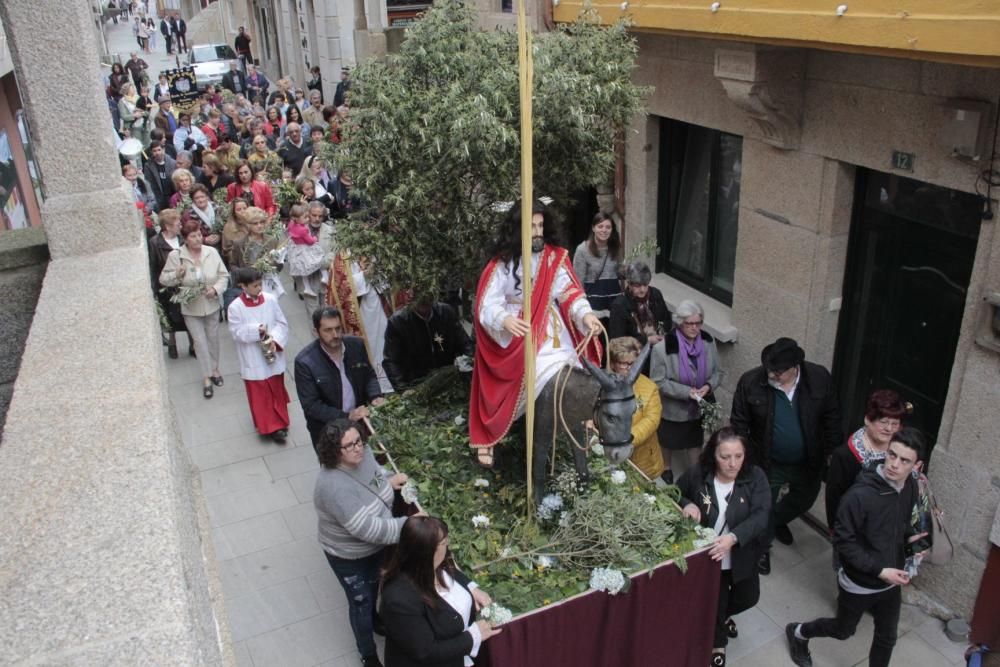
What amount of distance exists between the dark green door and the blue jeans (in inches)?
154

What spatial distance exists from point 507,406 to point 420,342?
1862mm

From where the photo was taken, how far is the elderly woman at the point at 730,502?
4961 mm

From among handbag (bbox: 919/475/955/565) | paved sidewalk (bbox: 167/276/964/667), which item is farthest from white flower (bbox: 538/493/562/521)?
handbag (bbox: 919/475/955/565)

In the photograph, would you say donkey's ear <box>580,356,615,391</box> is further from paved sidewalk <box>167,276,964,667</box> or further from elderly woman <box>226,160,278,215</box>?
elderly woman <box>226,160,278,215</box>

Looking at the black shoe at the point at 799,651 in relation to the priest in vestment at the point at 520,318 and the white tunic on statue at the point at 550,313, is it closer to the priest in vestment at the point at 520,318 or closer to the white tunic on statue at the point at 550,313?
the priest in vestment at the point at 520,318

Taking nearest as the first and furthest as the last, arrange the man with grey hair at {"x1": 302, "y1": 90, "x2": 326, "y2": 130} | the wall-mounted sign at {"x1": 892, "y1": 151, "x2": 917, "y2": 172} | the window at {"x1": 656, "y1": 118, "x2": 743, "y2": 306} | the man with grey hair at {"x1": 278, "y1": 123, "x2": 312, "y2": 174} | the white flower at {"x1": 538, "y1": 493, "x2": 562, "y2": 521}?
the white flower at {"x1": 538, "y1": 493, "x2": 562, "y2": 521}
the wall-mounted sign at {"x1": 892, "y1": 151, "x2": 917, "y2": 172}
the window at {"x1": 656, "y1": 118, "x2": 743, "y2": 306}
the man with grey hair at {"x1": 278, "y1": 123, "x2": 312, "y2": 174}
the man with grey hair at {"x1": 302, "y1": 90, "x2": 326, "y2": 130}

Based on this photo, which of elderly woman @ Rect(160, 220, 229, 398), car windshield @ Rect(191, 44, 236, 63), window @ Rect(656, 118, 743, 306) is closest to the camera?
window @ Rect(656, 118, 743, 306)

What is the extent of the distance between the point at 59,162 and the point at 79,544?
318cm

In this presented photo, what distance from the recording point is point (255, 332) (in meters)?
7.68

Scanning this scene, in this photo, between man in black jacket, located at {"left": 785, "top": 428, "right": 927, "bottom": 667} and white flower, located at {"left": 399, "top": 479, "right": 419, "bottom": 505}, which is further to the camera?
white flower, located at {"left": 399, "top": 479, "right": 419, "bottom": 505}

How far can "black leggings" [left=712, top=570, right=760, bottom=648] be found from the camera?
5.30 meters

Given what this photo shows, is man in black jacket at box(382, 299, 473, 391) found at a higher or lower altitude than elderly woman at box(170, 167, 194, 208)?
lower

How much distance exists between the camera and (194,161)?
45.4ft

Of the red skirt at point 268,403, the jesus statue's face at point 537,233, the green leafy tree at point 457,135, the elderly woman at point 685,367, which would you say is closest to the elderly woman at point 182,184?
the red skirt at point 268,403
